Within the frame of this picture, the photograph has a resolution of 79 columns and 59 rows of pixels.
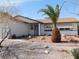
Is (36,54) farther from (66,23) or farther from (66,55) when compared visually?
(66,23)

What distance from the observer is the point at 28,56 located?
16922mm

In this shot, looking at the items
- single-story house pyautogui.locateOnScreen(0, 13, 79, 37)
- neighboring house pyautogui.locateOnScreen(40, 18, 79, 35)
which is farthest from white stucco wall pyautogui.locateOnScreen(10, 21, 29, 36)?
neighboring house pyautogui.locateOnScreen(40, 18, 79, 35)

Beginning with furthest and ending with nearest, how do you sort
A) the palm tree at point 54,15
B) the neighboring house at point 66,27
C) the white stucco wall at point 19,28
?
the neighboring house at point 66,27
the white stucco wall at point 19,28
the palm tree at point 54,15

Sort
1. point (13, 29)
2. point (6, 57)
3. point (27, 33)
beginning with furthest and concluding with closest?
point (27, 33) → point (13, 29) → point (6, 57)

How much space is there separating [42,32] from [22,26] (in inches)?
197

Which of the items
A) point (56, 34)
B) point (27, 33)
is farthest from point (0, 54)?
point (27, 33)

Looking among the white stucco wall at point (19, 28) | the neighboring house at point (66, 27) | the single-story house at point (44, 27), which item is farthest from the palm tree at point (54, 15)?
the neighboring house at point (66, 27)

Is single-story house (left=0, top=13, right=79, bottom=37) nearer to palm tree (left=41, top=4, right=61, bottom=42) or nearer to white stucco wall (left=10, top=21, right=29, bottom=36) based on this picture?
white stucco wall (left=10, top=21, right=29, bottom=36)

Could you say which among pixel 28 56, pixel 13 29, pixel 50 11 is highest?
pixel 50 11

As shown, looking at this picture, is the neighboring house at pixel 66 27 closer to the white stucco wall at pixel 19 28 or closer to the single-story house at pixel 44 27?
the single-story house at pixel 44 27

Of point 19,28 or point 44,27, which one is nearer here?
point 19,28

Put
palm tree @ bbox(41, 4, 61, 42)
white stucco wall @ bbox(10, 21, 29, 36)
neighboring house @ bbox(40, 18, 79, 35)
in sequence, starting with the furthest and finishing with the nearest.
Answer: neighboring house @ bbox(40, 18, 79, 35)
white stucco wall @ bbox(10, 21, 29, 36)
palm tree @ bbox(41, 4, 61, 42)

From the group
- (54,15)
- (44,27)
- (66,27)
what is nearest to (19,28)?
(44,27)

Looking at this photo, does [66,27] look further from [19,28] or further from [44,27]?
[19,28]
